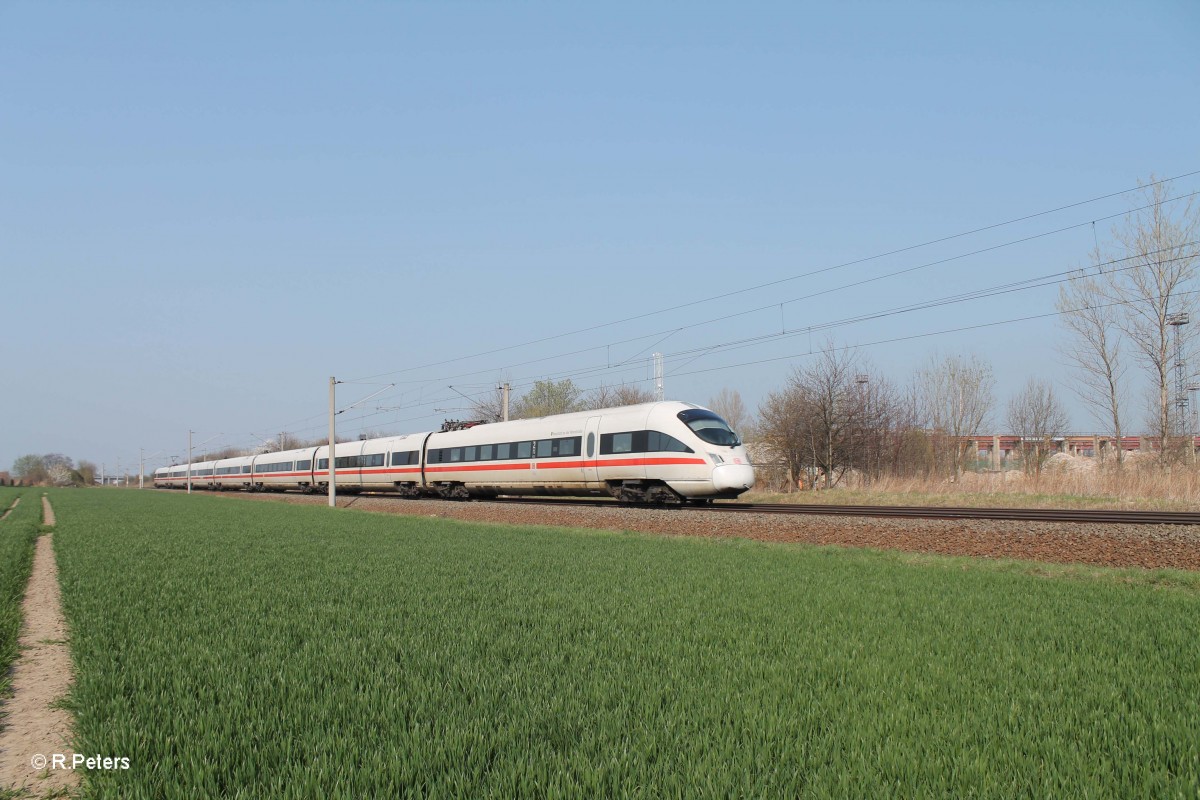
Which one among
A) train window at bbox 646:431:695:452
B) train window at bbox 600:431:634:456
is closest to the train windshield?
train window at bbox 646:431:695:452

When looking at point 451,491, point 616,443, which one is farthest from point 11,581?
point 451,491

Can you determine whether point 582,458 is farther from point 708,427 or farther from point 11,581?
point 11,581

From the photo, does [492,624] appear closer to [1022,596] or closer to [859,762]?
[859,762]

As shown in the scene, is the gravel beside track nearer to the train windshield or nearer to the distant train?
the distant train

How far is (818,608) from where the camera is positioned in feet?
24.8

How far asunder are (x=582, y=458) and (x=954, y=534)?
13.6 meters

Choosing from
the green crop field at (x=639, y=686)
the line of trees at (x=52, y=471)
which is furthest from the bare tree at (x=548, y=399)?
the line of trees at (x=52, y=471)

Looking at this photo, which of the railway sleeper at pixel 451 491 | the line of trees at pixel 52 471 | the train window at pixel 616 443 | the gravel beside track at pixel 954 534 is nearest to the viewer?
the gravel beside track at pixel 954 534

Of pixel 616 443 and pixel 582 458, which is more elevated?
pixel 616 443

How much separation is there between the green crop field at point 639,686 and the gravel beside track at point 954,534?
7.32 feet

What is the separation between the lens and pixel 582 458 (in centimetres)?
2564

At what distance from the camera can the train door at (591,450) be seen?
2511cm

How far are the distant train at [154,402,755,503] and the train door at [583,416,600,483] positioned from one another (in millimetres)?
34

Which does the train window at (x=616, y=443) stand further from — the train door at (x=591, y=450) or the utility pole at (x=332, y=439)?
the utility pole at (x=332, y=439)
